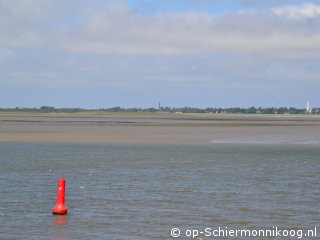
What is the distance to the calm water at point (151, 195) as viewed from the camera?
13633 mm

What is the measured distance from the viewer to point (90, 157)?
33031mm

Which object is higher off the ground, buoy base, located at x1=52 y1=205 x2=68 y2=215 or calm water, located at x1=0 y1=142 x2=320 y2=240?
buoy base, located at x1=52 y1=205 x2=68 y2=215

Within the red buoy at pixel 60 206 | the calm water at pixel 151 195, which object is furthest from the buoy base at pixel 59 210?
the calm water at pixel 151 195

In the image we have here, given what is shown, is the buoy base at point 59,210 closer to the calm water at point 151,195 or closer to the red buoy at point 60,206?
the red buoy at point 60,206

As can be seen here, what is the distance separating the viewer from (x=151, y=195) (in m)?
18.0

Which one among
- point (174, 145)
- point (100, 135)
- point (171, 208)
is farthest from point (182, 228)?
point (100, 135)

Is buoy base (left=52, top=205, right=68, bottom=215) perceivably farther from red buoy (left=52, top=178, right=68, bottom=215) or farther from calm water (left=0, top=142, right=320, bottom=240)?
calm water (left=0, top=142, right=320, bottom=240)

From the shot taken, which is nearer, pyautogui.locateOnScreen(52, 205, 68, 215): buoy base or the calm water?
the calm water

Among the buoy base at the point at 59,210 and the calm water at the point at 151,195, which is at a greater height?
the buoy base at the point at 59,210

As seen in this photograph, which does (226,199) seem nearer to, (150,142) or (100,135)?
(150,142)

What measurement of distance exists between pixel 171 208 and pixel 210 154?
20636mm

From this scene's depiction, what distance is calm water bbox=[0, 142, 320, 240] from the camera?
537 inches

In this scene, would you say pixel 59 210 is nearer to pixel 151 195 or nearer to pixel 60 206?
pixel 60 206

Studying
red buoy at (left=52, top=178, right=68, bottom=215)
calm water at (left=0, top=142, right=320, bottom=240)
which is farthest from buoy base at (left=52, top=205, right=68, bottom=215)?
calm water at (left=0, top=142, right=320, bottom=240)
